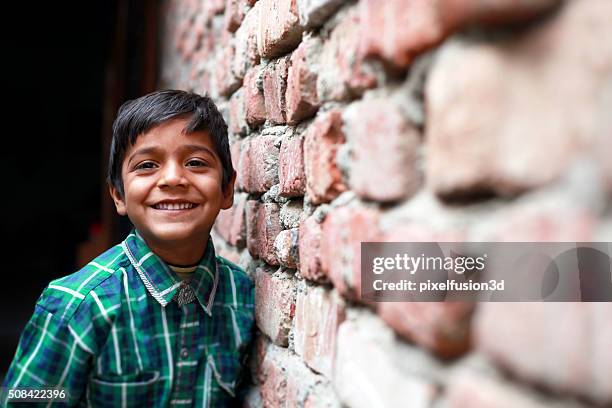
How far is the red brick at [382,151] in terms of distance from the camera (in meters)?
0.66

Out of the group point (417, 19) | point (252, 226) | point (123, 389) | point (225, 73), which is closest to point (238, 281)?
point (252, 226)

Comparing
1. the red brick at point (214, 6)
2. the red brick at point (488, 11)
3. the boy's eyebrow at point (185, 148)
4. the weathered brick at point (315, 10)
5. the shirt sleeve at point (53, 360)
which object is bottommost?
the shirt sleeve at point (53, 360)

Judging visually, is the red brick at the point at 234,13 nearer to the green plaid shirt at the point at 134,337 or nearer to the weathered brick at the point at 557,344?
the green plaid shirt at the point at 134,337

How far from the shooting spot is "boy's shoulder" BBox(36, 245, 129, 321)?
3.82ft

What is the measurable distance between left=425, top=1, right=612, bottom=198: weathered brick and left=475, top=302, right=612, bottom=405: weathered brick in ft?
0.32

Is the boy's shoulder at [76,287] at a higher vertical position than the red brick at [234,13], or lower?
lower

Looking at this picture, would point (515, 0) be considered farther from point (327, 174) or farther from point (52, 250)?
point (52, 250)

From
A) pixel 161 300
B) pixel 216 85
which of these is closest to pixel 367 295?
pixel 161 300

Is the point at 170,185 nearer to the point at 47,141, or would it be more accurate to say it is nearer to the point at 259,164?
the point at 259,164

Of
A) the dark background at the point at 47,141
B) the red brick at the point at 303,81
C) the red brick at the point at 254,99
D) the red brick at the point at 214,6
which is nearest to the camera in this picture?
the red brick at the point at 303,81

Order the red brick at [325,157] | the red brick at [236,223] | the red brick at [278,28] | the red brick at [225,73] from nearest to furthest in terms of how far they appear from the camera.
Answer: the red brick at [325,157] → the red brick at [278,28] → the red brick at [236,223] → the red brick at [225,73]

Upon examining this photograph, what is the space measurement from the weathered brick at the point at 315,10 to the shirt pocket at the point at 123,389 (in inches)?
28.0

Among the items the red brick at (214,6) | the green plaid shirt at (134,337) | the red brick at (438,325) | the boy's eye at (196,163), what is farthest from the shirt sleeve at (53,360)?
the red brick at (214,6)

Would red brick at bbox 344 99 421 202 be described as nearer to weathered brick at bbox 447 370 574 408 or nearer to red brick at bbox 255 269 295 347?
weathered brick at bbox 447 370 574 408
